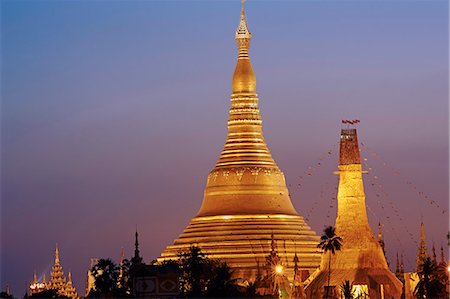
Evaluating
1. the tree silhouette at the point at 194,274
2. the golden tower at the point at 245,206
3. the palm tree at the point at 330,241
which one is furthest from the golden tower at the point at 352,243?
the tree silhouette at the point at 194,274

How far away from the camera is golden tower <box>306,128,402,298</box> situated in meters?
131

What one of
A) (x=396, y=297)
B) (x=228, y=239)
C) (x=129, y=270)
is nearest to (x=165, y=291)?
(x=129, y=270)

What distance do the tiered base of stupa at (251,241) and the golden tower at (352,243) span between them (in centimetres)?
764

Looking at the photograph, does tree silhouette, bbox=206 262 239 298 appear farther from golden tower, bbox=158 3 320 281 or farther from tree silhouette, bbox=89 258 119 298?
golden tower, bbox=158 3 320 281

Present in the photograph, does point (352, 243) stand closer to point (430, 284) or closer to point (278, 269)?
point (278, 269)

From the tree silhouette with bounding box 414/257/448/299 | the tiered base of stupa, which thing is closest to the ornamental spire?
the tiered base of stupa

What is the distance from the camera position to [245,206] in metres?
146

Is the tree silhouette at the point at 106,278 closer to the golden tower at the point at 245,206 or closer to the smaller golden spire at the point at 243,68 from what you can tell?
the golden tower at the point at 245,206

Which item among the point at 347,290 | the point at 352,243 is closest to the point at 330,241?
the point at 352,243

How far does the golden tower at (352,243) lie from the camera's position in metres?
131

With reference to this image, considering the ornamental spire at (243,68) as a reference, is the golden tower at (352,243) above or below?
below

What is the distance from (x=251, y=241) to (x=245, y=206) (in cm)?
464

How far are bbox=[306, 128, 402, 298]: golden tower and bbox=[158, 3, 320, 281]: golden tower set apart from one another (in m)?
8.71

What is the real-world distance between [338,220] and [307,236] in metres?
11.9
